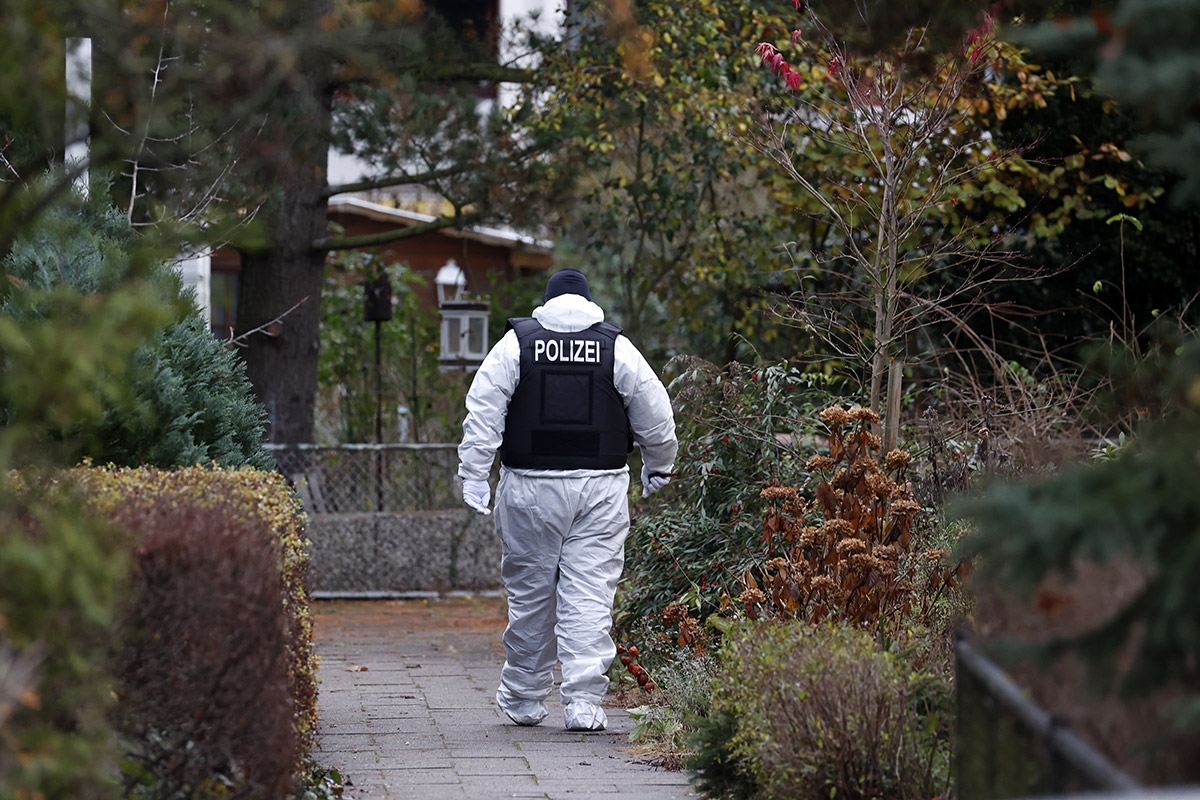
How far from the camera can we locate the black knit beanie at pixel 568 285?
22.5 ft

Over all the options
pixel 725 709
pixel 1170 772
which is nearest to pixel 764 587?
pixel 725 709

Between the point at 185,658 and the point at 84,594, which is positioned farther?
the point at 185,658

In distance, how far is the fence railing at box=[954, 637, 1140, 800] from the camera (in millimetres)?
2613

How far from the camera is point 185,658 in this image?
3672 millimetres

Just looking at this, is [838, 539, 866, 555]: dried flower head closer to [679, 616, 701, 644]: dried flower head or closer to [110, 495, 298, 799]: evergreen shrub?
[679, 616, 701, 644]: dried flower head

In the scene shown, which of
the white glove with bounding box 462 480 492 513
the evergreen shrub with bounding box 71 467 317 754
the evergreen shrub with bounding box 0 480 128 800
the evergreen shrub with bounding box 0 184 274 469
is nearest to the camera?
the evergreen shrub with bounding box 0 480 128 800

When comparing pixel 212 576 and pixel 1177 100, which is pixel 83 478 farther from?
pixel 1177 100

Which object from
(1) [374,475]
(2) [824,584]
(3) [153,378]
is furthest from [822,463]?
(1) [374,475]

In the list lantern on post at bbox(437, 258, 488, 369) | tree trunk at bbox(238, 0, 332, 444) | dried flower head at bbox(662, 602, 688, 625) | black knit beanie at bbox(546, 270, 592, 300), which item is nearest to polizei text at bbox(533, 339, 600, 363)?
black knit beanie at bbox(546, 270, 592, 300)

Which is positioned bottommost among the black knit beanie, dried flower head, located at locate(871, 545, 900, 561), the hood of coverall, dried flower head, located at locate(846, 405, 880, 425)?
dried flower head, located at locate(871, 545, 900, 561)

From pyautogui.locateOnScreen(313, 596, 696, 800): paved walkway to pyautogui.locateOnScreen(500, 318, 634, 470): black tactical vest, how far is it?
118cm

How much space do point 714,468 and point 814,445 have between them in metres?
0.57

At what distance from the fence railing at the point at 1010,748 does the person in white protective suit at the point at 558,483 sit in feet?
10.3

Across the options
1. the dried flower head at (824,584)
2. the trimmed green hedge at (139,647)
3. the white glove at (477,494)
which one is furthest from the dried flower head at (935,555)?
the trimmed green hedge at (139,647)
